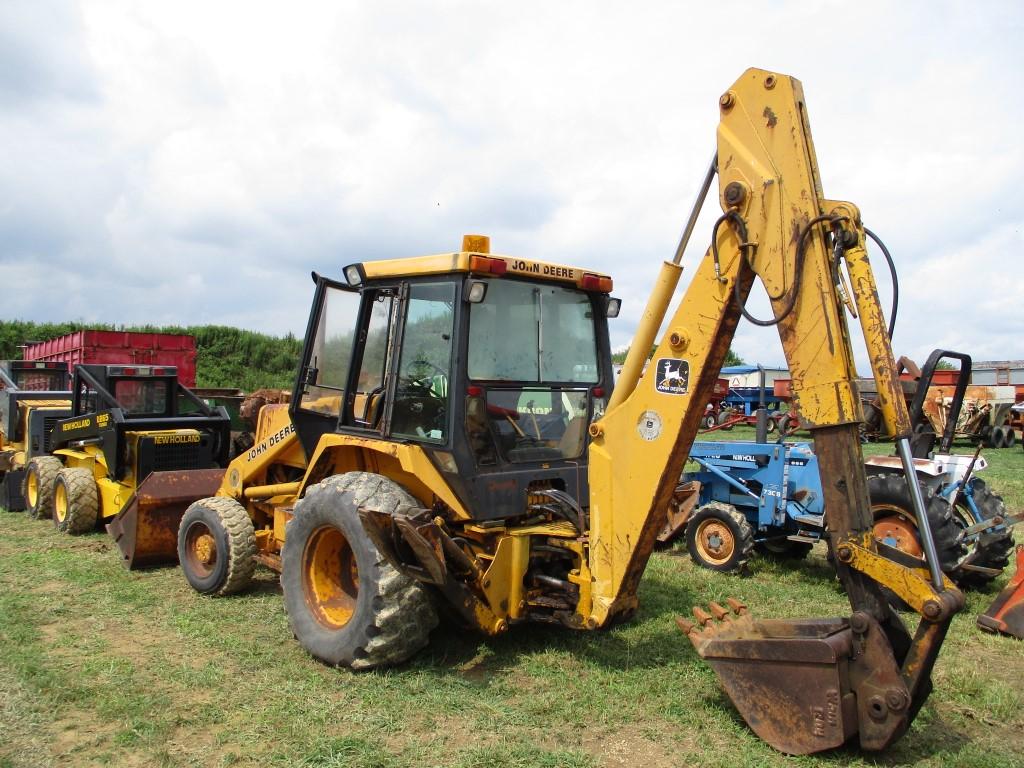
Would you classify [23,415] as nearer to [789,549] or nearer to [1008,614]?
[789,549]

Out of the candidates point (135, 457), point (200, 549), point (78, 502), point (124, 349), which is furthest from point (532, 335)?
point (124, 349)

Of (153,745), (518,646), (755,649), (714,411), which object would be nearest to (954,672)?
(755,649)

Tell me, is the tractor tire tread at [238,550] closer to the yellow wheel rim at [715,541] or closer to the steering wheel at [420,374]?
the steering wheel at [420,374]

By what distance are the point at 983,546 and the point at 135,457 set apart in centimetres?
805

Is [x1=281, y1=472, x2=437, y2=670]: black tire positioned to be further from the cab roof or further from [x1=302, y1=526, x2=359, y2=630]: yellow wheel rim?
the cab roof

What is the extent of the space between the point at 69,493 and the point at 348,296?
4664 millimetres

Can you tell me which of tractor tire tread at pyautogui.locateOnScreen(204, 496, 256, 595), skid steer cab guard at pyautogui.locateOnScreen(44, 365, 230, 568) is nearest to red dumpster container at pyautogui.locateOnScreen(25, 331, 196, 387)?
skid steer cab guard at pyautogui.locateOnScreen(44, 365, 230, 568)

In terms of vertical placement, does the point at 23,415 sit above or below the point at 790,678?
above

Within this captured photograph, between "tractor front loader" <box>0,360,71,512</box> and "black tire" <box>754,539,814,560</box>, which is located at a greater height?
"tractor front loader" <box>0,360,71,512</box>

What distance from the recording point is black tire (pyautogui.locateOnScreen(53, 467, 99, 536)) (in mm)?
8195

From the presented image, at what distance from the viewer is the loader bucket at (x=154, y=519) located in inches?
265

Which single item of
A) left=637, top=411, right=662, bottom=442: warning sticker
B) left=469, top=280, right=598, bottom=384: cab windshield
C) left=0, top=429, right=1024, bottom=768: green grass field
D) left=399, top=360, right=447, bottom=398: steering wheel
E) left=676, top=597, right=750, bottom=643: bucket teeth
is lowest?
left=0, top=429, right=1024, bottom=768: green grass field

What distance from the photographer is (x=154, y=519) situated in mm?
6789

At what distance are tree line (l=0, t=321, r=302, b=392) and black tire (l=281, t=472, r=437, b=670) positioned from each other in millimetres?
19514
